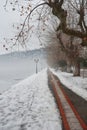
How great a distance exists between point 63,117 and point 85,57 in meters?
39.3

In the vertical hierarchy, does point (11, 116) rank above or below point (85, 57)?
above

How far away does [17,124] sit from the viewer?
10172mm

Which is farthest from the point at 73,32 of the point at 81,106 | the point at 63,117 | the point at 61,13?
the point at 63,117

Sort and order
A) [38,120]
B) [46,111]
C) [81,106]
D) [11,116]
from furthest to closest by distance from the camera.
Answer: [81,106] → [46,111] → [11,116] → [38,120]

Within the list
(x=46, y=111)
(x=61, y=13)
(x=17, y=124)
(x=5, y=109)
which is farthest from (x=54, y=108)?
(x=61, y=13)

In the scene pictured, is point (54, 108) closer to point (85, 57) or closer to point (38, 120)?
point (38, 120)

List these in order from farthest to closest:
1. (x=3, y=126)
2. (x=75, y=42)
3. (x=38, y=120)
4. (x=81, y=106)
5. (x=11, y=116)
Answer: (x=75, y=42) → (x=81, y=106) → (x=11, y=116) → (x=38, y=120) → (x=3, y=126)

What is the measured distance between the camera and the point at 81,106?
14.3 metres

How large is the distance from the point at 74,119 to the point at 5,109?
12.8 feet

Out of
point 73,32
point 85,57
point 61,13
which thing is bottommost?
point 85,57

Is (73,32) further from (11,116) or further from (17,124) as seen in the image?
(17,124)

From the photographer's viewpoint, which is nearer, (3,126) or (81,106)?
(3,126)

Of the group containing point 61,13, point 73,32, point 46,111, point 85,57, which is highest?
point 61,13

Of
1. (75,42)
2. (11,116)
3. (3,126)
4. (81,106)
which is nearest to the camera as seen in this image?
(3,126)
